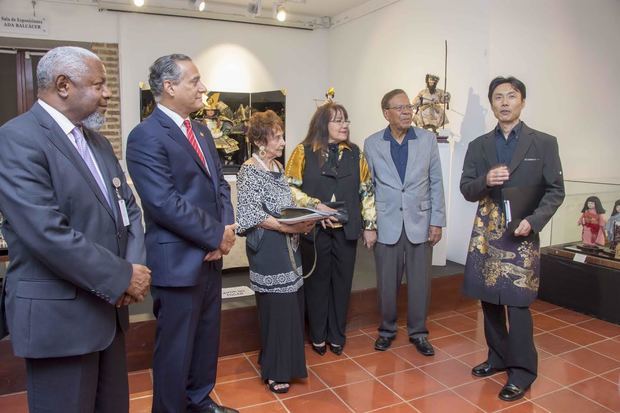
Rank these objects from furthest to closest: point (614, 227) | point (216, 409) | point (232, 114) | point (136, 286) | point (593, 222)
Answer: point (232, 114)
point (593, 222)
point (614, 227)
point (216, 409)
point (136, 286)

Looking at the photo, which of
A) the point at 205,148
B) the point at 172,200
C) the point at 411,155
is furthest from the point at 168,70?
the point at 411,155

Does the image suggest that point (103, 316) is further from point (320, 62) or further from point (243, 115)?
point (320, 62)

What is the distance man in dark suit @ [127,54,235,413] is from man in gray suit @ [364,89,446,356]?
→ 1.24 meters

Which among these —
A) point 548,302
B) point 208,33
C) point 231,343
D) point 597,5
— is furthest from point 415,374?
point 208,33

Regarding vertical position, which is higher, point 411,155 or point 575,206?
point 411,155

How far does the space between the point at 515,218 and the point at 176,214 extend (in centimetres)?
170

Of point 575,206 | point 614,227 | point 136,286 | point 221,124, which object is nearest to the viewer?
point 136,286

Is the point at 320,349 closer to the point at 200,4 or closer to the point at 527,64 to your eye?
the point at 527,64

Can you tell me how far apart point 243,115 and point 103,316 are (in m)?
5.53

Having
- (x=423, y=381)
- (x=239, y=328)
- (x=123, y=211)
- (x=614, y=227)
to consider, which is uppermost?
(x=123, y=211)

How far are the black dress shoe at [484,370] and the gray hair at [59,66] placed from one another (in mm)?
2528

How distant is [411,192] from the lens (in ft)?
10.2

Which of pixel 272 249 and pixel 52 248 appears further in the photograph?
pixel 272 249

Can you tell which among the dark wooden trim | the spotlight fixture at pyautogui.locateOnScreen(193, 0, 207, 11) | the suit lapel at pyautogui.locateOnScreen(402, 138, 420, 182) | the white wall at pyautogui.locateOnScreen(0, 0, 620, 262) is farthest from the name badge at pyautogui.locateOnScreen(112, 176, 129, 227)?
the dark wooden trim
